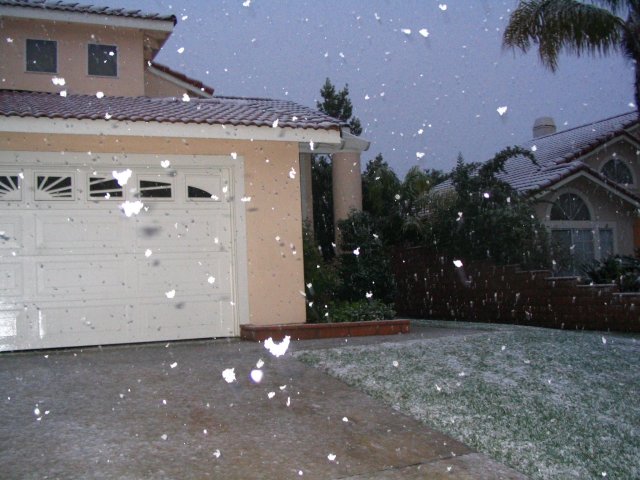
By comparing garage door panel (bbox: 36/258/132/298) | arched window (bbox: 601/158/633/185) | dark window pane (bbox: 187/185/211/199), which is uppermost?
arched window (bbox: 601/158/633/185)

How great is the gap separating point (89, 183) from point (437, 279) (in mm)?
9004

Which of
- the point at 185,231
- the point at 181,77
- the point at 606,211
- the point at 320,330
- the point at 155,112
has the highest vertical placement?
the point at 181,77

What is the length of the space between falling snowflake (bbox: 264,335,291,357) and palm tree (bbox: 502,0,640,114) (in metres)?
10.3

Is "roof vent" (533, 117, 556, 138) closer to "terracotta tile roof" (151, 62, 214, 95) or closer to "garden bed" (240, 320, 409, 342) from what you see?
"terracotta tile roof" (151, 62, 214, 95)

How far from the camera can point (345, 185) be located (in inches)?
568

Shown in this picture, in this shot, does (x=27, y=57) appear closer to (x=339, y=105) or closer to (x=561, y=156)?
(x=339, y=105)

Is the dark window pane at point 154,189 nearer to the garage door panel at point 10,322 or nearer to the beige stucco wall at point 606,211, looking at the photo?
the garage door panel at point 10,322

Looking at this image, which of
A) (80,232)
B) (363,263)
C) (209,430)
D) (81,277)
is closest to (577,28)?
(363,263)

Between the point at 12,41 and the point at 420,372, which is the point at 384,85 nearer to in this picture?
the point at 12,41

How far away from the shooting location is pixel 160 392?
5516 millimetres

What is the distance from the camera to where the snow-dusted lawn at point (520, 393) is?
450 centimetres

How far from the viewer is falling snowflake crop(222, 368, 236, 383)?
5.93 m

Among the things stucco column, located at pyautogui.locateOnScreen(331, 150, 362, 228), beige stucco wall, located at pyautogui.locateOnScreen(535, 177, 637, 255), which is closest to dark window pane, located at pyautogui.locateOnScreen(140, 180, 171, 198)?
stucco column, located at pyautogui.locateOnScreen(331, 150, 362, 228)

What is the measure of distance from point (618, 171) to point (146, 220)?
50.8 ft
